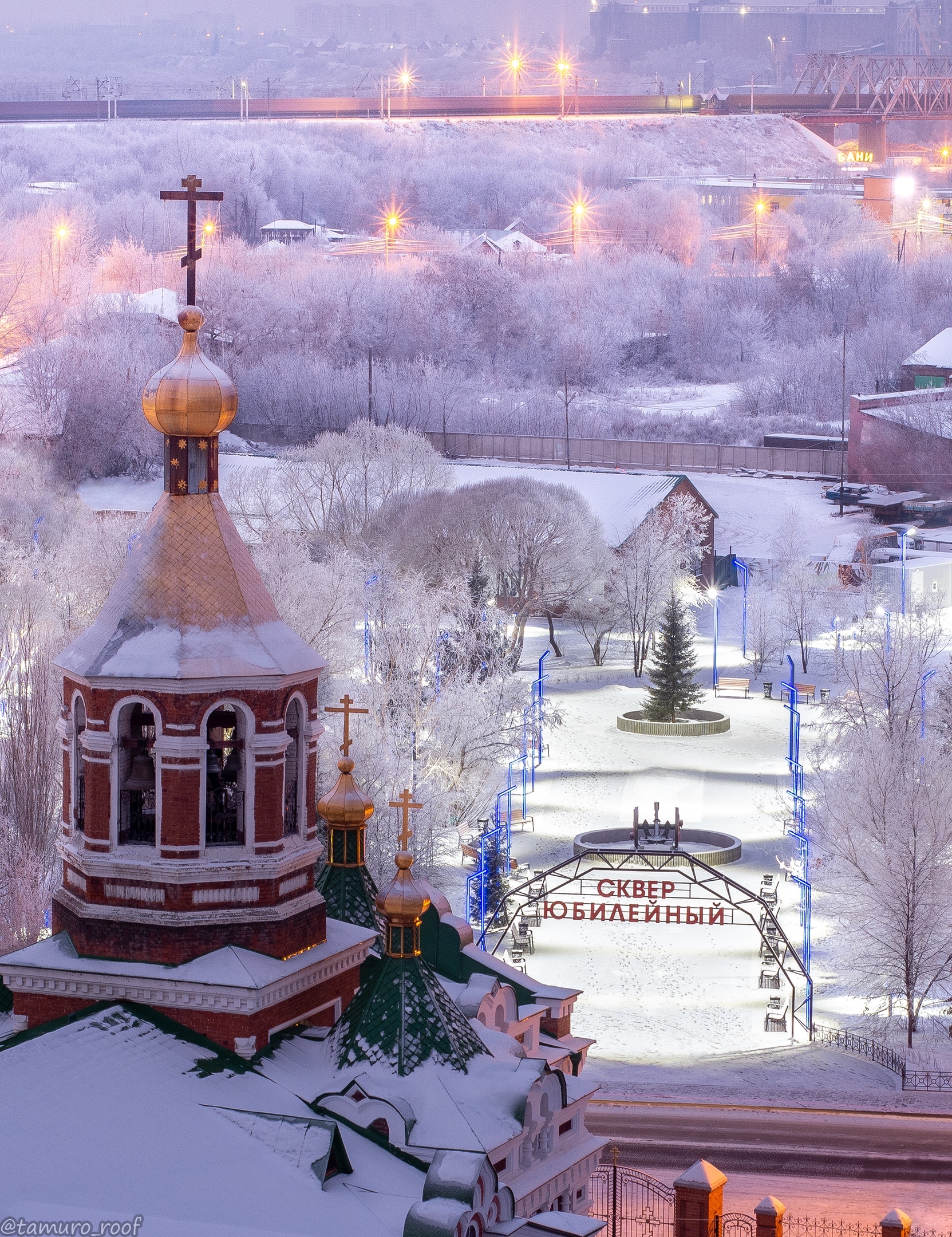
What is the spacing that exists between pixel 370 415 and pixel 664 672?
35842mm

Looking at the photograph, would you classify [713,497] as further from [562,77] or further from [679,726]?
[562,77]

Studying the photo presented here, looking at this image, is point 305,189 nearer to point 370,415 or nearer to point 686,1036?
point 370,415

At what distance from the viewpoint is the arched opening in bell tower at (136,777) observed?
1420cm

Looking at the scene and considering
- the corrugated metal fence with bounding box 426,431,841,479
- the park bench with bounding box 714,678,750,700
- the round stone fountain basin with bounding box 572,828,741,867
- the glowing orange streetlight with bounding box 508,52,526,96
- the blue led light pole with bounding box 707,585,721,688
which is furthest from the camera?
the glowing orange streetlight with bounding box 508,52,526,96

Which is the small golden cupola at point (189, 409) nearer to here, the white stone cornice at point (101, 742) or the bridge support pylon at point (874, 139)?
the white stone cornice at point (101, 742)

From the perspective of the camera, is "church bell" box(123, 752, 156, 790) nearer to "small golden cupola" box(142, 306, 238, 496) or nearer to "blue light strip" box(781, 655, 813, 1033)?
"small golden cupola" box(142, 306, 238, 496)

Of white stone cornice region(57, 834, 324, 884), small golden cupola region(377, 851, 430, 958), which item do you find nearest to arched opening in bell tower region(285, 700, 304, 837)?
white stone cornice region(57, 834, 324, 884)

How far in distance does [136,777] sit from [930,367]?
6558 centimetres

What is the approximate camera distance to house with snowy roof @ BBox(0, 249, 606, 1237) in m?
13.2

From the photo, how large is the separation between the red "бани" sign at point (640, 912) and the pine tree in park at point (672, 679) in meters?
12.5

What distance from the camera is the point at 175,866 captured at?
13914 mm

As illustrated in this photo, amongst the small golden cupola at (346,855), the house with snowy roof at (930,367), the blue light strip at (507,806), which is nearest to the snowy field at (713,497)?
the blue light strip at (507,806)

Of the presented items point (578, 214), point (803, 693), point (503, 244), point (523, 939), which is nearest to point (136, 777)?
point (523, 939)

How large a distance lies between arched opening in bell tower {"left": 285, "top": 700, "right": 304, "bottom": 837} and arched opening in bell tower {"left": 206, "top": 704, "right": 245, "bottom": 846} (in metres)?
0.36
